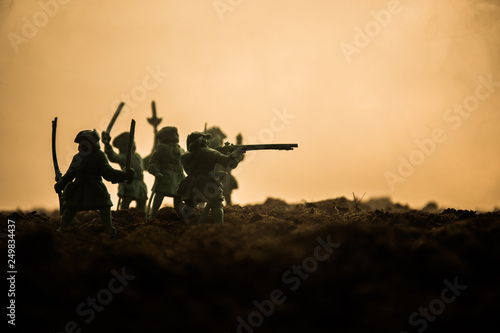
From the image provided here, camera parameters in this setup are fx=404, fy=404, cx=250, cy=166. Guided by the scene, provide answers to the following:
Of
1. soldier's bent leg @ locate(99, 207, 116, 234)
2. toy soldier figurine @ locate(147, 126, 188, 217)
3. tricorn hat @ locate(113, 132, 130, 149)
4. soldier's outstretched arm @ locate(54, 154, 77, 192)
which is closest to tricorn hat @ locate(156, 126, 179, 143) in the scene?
toy soldier figurine @ locate(147, 126, 188, 217)

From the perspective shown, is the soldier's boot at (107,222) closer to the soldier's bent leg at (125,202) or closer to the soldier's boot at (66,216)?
the soldier's boot at (66,216)

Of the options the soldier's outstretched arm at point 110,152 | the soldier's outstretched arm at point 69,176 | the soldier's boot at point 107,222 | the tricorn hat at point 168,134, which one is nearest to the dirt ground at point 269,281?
the soldier's boot at point 107,222

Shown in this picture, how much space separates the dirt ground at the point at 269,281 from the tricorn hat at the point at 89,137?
8.01 ft

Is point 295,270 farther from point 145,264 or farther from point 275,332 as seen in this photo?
point 145,264

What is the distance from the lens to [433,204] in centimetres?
1728

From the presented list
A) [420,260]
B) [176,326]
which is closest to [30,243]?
[176,326]

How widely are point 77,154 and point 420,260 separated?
6.05 meters

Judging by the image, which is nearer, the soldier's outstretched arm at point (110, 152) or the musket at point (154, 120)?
the soldier's outstretched arm at point (110, 152)

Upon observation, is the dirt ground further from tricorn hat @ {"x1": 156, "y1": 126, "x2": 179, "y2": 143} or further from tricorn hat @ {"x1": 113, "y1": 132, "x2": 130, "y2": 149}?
tricorn hat @ {"x1": 113, "y1": 132, "x2": 130, "y2": 149}

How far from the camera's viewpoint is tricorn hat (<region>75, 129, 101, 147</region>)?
24.4 ft

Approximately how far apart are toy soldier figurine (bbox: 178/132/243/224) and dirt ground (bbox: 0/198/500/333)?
2376 mm

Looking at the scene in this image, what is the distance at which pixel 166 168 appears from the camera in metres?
10.1

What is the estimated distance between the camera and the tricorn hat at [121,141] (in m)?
11.8

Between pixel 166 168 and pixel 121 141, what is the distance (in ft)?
8.35
